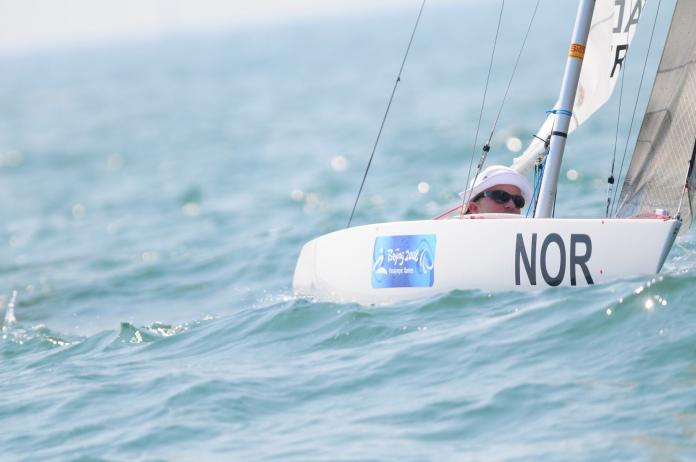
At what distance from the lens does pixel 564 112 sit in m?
7.88

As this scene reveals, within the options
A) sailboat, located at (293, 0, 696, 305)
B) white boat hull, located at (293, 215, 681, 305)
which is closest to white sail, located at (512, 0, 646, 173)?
sailboat, located at (293, 0, 696, 305)

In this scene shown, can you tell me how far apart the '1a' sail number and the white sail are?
1.33m

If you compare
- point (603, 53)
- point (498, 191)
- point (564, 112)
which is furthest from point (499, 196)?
point (603, 53)

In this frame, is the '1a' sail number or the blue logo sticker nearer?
the '1a' sail number

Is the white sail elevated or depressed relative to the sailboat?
elevated

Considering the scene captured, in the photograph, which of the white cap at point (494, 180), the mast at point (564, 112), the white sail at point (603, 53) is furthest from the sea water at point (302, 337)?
the white sail at point (603, 53)

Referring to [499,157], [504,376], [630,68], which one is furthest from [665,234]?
[630,68]

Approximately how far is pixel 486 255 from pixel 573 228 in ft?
1.81

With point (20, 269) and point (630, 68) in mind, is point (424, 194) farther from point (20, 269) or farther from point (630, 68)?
point (630, 68)

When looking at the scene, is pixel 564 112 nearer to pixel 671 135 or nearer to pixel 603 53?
pixel 603 53

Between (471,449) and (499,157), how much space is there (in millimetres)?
13385

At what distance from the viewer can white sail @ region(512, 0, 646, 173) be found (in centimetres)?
799

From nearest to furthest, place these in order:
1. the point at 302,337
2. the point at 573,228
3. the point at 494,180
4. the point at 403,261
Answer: the point at 573,228
the point at 302,337
the point at 403,261
the point at 494,180

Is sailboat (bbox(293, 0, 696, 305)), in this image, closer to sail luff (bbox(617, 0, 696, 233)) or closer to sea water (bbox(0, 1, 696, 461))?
sail luff (bbox(617, 0, 696, 233))
